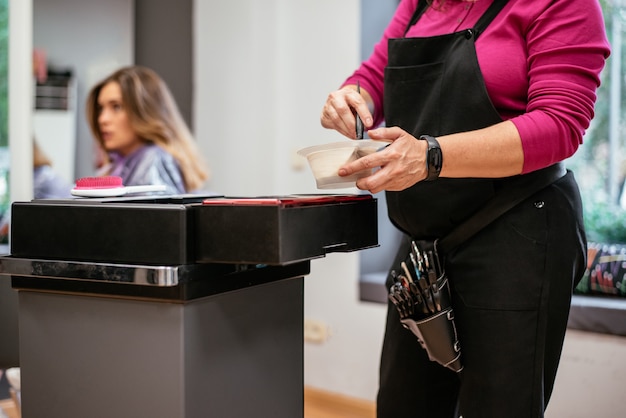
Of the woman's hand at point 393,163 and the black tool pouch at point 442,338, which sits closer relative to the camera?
the woman's hand at point 393,163

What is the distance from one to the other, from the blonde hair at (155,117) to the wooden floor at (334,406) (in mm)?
1034

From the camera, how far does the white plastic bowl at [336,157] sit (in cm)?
108

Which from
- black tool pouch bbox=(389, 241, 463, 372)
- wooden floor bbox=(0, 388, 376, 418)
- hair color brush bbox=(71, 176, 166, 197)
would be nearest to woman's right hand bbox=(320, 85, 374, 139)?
black tool pouch bbox=(389, 241, 463, 372)

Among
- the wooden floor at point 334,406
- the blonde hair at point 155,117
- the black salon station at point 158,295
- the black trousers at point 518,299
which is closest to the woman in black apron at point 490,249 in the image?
the black trousers at point 518,299

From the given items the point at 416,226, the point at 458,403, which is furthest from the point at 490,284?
the point at 458,403

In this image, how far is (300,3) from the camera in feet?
10.7

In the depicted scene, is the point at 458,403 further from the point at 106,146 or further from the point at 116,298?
the point at 106,146

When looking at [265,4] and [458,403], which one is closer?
[458,403]


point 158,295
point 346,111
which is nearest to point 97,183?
point 158,295

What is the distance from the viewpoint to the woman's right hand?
4.11 feet

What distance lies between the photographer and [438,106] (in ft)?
4.21

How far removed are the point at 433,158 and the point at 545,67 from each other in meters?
0.25

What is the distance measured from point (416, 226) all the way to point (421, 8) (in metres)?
0.44

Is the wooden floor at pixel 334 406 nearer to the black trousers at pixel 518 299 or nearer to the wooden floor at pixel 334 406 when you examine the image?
the wooden floor at pixel 334 406
